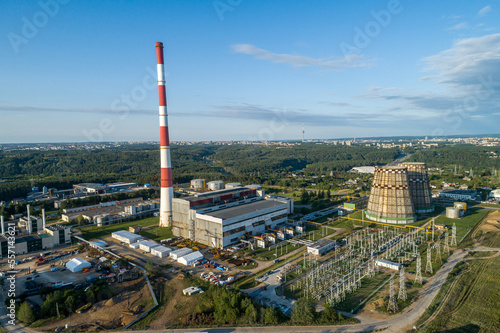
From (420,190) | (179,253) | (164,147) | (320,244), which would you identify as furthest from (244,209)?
(420,190)

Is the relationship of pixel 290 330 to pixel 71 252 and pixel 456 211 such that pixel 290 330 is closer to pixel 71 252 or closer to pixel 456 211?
pixel 71 252

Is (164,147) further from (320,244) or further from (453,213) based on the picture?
(453,213)

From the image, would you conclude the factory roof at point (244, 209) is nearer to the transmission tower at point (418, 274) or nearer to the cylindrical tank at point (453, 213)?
the transmission tower at point (418, 274)

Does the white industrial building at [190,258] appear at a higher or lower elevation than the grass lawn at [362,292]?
higher

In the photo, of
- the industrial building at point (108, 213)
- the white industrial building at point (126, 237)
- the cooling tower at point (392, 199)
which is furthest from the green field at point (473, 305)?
the industrial building at point (108, 213)

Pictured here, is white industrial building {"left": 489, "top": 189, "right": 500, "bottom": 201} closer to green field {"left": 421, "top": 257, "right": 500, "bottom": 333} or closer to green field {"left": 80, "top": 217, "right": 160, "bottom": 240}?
green field {"left": 421, "top": 257, "right": 500, "bottom": 333}

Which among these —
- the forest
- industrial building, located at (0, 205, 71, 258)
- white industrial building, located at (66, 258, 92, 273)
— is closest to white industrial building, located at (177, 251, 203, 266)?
white industrial building, located at (66, 258, 92, 273)

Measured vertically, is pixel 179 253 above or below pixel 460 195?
below
